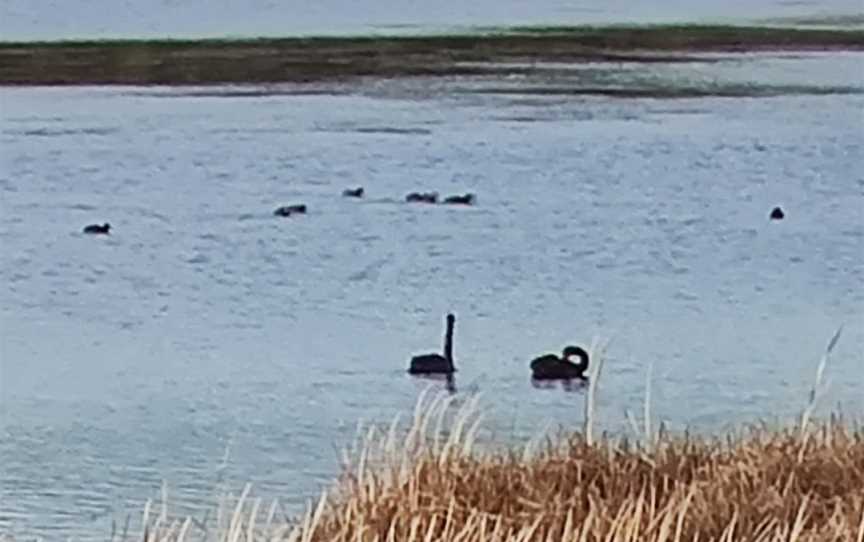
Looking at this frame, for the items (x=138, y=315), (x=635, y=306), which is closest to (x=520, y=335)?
(x=635, y=306)

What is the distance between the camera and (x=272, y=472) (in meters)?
9.24

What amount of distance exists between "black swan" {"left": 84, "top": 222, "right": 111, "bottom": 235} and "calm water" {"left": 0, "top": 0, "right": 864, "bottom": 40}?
13253mm

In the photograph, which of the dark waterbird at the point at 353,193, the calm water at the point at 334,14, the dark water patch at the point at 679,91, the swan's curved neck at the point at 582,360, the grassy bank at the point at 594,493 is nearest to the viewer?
the grassy bank at the point at 594,493

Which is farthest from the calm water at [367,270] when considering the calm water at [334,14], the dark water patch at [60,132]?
the calm water at [334,14]

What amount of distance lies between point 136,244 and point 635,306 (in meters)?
3.37

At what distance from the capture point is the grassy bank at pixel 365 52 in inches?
1002

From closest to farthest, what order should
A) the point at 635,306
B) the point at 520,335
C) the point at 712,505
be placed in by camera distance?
the point at 712,505
the point at 520,335
the point at 635,306

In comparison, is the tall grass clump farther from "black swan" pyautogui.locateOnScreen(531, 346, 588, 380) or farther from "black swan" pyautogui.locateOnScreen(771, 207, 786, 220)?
"black swan" pyautogui.locateOnScreen(771, 207, 786, 220)

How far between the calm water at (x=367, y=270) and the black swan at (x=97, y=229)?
3.6 inches

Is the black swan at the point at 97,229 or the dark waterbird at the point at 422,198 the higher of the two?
the dark waterbird at the point at 422,198

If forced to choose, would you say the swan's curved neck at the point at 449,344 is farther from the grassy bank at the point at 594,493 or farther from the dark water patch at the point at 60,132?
the dark water patch at the point at 60,132

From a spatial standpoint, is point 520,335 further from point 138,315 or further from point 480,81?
point 480,81

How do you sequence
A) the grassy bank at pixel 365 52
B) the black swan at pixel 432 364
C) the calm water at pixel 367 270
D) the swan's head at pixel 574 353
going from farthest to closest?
the grassy bank at pixel 365 52 < the swan's head at pixel 574 353 < the black swan at pixel 432 364 < the calm water at pixel 367 270

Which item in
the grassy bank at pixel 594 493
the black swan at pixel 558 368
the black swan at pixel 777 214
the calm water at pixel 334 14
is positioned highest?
the calm water at pixel 334 14
